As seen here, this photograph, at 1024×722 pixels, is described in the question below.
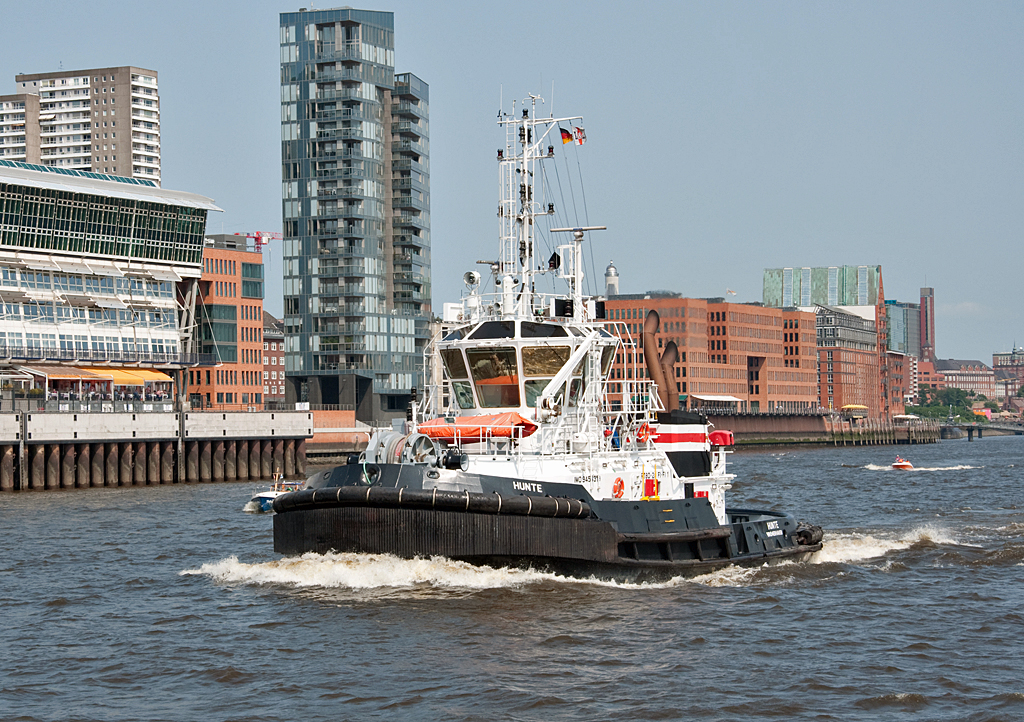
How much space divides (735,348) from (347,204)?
71.6 m

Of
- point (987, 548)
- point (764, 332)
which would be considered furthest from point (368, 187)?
point (987, 548)

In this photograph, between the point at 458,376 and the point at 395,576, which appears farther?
the point at 458,376

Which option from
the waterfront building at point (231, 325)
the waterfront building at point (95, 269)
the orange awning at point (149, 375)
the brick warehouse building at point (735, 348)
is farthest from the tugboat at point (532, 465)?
the brick warehouse building at point (735, 348)

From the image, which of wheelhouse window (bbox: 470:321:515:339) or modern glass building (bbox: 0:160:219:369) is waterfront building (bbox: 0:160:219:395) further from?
wheelhouse window (bbox: 470:321:515:339)

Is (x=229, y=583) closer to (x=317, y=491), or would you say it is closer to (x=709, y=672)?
(x=317, y=491)

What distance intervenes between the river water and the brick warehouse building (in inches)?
4879

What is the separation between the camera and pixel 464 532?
22.0 m

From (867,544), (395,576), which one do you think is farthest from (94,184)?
(395,576)

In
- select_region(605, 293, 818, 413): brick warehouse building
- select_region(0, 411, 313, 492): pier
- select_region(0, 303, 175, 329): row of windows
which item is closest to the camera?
select_region(0, 411, 313, 492): pier

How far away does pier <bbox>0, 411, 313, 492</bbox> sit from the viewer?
61594 mm

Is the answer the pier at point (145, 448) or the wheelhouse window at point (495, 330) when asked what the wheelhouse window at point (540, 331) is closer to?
the wheelhouse window at point (495, 330)

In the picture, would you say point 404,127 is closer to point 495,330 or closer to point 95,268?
point 95,268

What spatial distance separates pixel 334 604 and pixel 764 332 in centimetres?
16460

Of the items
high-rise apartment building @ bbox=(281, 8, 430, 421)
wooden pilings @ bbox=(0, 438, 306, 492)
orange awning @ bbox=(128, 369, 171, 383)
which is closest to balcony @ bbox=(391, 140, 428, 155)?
high-rise apartment building @ bbox=(281, 8, 430, 421)
